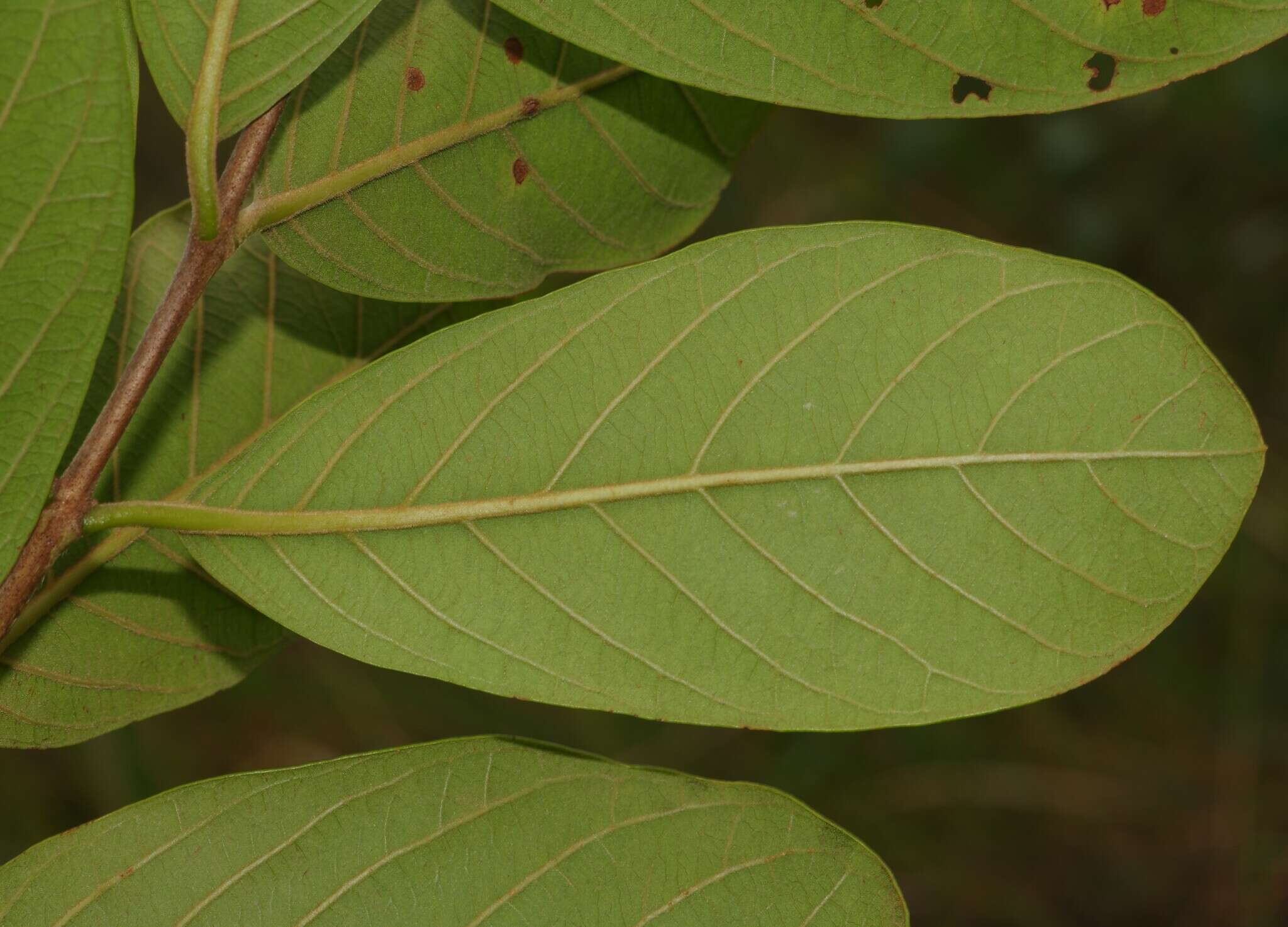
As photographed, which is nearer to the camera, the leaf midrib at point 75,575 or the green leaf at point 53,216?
the green leaf at point 53,216

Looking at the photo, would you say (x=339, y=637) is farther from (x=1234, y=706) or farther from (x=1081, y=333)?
(x=1234, y=706)

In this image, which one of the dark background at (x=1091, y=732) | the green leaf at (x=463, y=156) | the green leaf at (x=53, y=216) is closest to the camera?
the green leaf at (x=53, y=216)

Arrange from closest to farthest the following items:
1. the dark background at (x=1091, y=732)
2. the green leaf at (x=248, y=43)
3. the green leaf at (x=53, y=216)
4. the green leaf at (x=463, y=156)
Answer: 1. the green leaf at (x=53, y=216)
2. the green leaf at (x=248, y=43)
3. the green leaf at (x=463, y=156)
4. the dark background at (x=1091, y=732)

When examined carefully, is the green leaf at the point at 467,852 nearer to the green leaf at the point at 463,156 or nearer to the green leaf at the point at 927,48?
the green leaf at the point at 463,156

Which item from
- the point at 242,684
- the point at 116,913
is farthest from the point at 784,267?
the point at 242,684

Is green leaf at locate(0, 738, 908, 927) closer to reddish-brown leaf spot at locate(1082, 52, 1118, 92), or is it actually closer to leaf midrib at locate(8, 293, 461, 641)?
leaf midrib at locate(8, 293, 461, 641)

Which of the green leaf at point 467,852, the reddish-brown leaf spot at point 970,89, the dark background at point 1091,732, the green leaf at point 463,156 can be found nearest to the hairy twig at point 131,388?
the green leaf at point 463,156

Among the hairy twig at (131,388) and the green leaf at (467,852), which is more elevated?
the hairy twig at (131,388)
